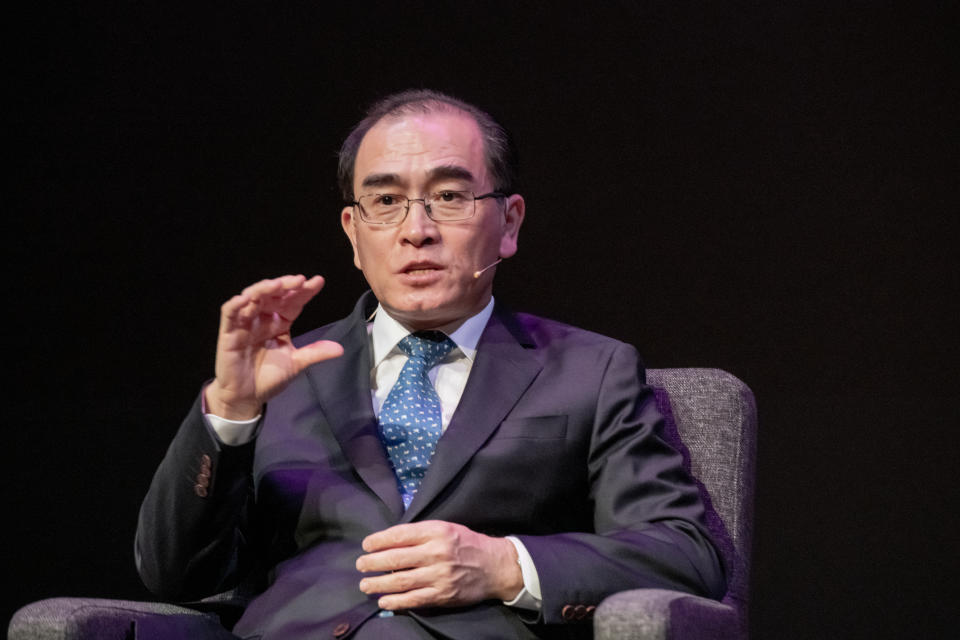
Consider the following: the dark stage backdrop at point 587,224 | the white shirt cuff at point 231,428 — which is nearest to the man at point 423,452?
the white shirt cuff at point 231,428

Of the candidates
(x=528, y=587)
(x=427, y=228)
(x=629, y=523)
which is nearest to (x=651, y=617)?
(x=528, y=587)

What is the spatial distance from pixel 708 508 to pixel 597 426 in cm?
29

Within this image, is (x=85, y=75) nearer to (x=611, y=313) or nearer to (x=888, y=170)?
(x=611, y=313)

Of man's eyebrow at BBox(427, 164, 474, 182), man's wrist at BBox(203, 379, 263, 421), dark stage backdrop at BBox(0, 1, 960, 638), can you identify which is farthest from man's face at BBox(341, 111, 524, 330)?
dark stage backdrop at BBox(0, 1, 960, 638)

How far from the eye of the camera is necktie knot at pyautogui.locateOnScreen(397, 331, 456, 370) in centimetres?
219

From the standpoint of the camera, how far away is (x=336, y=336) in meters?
2.29

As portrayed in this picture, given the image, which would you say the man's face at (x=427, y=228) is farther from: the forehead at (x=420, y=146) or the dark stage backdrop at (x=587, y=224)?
the dark stage backdrop at (x=587, y=224)

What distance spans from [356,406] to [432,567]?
16.8 inches

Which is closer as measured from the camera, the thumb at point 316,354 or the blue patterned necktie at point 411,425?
the thumb at point 316,354

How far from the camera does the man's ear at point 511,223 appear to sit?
7.65 feet

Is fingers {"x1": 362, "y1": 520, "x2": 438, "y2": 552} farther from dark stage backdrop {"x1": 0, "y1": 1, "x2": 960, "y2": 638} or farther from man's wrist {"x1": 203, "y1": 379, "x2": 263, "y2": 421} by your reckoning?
dark stage backdrop {"x1": 0, "y1": 1, "x2": 960, "y2": 638}

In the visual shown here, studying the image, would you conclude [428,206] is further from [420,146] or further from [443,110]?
[443,110]

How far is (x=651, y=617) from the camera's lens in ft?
5.15

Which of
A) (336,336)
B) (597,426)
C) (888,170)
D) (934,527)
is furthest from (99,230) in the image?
(934,527)
